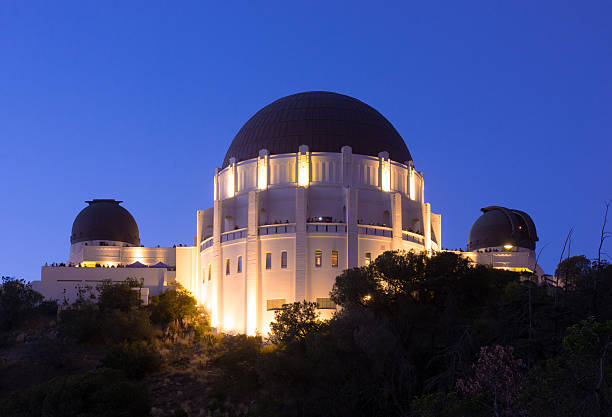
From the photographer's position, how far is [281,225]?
6912cm

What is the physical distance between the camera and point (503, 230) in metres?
88.4

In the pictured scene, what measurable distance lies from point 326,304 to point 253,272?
7.24 metres

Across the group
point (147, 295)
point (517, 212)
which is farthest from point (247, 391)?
point (517, 212)

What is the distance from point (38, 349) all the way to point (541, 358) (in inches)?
1573

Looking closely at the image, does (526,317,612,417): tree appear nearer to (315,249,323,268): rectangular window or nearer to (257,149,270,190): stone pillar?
(315,249,323,268): rectangular window

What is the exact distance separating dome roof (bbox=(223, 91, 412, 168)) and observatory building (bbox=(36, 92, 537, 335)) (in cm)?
12

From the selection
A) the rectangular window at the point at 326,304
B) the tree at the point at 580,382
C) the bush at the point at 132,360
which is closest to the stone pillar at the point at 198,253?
the rectangular window at the point at 326,304

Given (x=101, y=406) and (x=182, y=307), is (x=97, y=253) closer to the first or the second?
(x=182, y=307)

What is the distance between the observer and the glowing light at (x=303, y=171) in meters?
71.4

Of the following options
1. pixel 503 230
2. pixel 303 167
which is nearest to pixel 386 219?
pixel 303 167

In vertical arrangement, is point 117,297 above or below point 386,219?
below

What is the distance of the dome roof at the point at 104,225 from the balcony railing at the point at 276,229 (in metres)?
26.3

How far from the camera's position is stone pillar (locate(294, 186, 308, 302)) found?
6638 centimetres

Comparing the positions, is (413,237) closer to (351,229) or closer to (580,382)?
(351,229)
